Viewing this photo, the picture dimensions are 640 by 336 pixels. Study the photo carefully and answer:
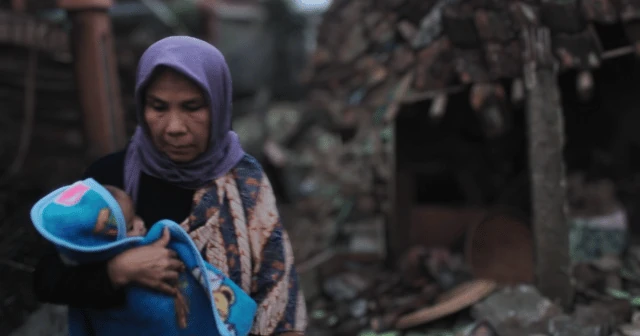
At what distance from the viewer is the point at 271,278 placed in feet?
7.57

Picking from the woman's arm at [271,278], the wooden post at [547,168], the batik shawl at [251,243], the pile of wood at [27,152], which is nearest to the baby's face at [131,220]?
the batik shawl at [251,243]

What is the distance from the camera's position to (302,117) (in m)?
12.2

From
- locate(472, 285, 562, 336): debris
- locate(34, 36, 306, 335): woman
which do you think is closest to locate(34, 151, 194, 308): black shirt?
locate(34, 36, 306, 335): woman

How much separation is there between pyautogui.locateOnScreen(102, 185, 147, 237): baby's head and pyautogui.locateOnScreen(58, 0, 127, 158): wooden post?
2.99m

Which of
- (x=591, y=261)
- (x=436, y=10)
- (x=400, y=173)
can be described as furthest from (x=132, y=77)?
(x=591, y=261)

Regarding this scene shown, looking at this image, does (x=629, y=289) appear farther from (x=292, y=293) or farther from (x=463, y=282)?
(x=292, y=293)

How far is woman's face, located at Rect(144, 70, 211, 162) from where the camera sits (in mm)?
2172

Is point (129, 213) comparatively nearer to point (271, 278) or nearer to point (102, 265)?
point (102, 265)

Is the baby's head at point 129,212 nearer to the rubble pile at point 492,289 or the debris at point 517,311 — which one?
the rubble pile at point 492,289

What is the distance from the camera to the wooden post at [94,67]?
4852 millimetres

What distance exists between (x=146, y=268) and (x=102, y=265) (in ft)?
0.52

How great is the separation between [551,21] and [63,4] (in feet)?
12.2

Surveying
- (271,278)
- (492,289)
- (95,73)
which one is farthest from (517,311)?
(95,73)

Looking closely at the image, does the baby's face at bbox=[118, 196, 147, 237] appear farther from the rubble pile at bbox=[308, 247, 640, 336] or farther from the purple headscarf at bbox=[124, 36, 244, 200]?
the rubble pile at bbox=[308, 247, 640, 336]
